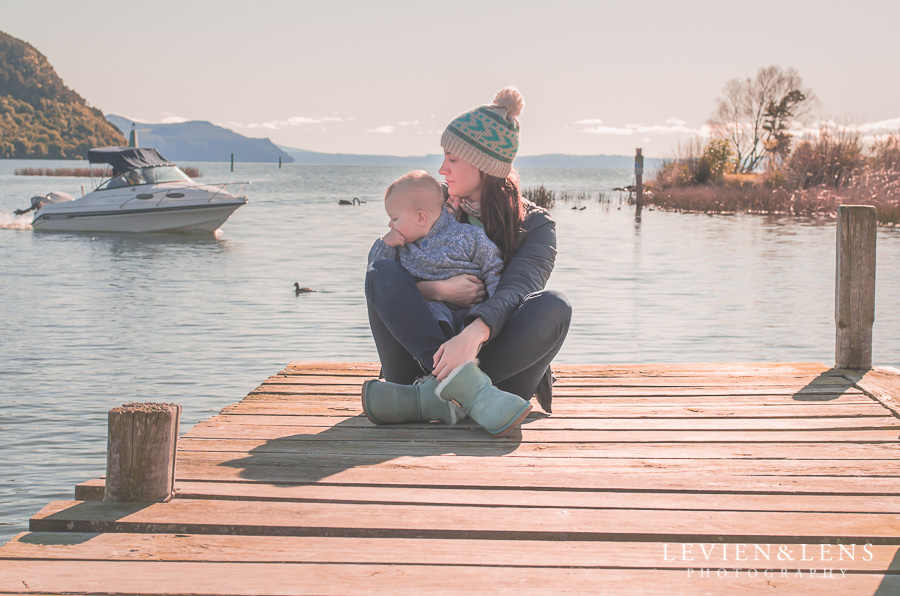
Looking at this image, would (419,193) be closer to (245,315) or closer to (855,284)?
(855,284)

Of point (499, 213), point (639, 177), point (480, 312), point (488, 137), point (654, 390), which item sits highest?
point (639, 177)

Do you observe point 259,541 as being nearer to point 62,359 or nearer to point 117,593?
point 117,593

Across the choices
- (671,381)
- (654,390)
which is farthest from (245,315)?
(654,390)

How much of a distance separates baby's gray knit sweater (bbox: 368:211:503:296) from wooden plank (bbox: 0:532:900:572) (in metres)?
1.48

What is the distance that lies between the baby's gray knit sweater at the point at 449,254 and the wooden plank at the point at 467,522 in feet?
4.16

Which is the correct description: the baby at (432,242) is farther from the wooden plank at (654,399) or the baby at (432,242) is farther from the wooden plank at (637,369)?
the wooden plank at (637,369)

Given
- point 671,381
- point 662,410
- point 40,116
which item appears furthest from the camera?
point 40,116

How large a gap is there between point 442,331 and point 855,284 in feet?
8.85

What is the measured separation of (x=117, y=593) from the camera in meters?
1.95

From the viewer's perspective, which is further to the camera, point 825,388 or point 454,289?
point 825,388

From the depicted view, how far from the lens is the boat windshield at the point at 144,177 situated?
74.3 ft

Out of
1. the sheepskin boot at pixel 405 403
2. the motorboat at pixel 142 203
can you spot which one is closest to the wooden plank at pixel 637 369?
the sheepskin boot at pixel 405 403

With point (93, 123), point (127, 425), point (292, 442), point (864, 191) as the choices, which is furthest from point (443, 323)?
point (93, 123)

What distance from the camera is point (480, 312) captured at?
10.9 feet
